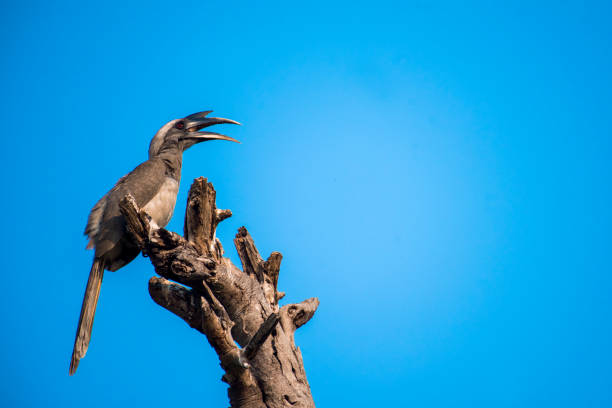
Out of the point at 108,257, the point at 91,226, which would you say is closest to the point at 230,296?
the point at 108,257

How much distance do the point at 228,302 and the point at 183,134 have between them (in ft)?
9.61

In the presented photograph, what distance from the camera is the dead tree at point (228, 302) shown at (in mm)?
3748

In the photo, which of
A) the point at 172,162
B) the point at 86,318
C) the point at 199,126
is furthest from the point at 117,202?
the point at 199,126

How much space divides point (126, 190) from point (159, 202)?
388 millimetres

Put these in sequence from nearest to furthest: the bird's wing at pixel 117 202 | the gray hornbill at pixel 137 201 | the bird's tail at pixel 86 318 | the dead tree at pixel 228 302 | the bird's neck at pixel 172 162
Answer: the dead tree at pixel 228 302 < the bird's tail at pixel 86 318 < the gray hornbill at pixel 137 201 < the bird's wing at pixel 117 202 < the bird's neck at pixel 172 162

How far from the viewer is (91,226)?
5.61 meters

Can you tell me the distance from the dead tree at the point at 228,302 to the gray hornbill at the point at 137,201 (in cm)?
61

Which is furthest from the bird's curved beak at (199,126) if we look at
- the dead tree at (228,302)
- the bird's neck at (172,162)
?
the dead tree at (228,302)

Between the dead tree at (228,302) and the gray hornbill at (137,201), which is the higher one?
the gray hornbill at (137,201)

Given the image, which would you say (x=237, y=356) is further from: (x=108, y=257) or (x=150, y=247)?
(x=108, y=257)

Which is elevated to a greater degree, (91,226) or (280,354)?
(91,226)

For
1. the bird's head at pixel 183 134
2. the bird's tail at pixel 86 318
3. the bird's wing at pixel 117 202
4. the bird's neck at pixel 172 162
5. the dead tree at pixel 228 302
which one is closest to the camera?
the dead tree at pixel 228 302

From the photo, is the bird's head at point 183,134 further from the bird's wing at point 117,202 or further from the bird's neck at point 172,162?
the bird's wing at point 117,202

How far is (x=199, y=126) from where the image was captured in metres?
6.70
